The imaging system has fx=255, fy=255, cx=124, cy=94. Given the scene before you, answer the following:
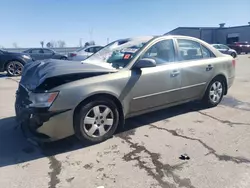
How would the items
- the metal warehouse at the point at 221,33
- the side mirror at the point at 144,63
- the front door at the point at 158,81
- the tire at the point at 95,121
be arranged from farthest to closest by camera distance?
1. the metal warehouse at the point at 221,33
2. the front door at the point at 158,81
3. the side mirror at the point at 144,63
4. the tire at the point at 95,121

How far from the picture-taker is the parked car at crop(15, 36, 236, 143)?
342 centimetres

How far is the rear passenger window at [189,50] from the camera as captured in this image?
4.77 m

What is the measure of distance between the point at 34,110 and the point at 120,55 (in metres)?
1.86

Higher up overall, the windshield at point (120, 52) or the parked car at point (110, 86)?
the windshield at point (120, 52)

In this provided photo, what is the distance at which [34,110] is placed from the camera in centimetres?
336

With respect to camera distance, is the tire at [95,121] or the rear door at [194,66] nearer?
the tire at [95,121]

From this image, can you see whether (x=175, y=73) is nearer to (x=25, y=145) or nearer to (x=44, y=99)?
(x=44, y=99)

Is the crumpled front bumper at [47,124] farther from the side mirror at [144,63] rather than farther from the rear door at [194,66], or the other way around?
the rear door at [194,66]

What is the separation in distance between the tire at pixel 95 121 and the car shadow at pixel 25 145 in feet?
0.64

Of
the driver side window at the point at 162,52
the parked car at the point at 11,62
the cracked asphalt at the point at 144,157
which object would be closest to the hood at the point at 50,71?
the driver side window at the point at 162,52

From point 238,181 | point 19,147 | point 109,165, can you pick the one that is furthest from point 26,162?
point 238,181

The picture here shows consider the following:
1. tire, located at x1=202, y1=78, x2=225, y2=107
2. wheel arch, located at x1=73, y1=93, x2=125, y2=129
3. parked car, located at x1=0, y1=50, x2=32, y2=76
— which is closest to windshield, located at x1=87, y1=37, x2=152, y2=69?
wheel arch, located at x1=73, y1=93, x2=125, y2=129

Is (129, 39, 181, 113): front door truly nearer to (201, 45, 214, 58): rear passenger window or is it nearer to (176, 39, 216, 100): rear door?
(176, 39, 216, 100): rear door

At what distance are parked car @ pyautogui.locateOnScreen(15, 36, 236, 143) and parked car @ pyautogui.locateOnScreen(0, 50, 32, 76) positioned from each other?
7.82 meters
